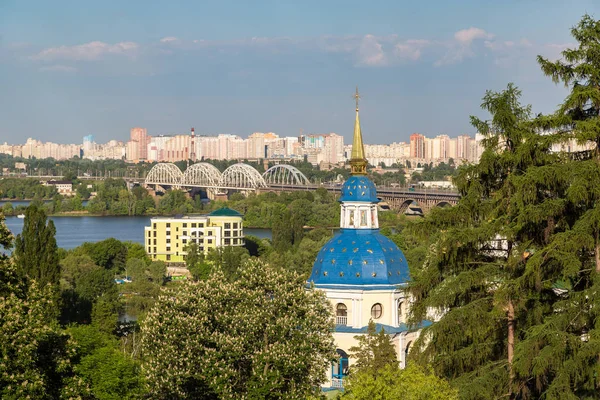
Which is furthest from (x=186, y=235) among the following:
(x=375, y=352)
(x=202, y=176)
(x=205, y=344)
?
(x=202, y=176)

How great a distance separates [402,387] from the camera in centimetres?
1077

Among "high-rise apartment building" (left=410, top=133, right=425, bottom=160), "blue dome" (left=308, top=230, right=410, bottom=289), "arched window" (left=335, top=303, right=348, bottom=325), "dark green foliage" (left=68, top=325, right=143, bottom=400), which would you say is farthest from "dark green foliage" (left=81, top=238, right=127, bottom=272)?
"high-rise apartment building" (left=410, top=133, right=425, bottom=160)

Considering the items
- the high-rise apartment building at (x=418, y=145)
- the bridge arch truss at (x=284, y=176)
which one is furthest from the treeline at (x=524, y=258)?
the high-rise apartment building at (x=418, y=145)

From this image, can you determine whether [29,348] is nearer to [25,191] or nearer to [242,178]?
[242,178]

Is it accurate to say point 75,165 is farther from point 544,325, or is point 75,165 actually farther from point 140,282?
point 544,325

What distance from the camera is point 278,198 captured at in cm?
8688

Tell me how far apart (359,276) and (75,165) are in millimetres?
150427

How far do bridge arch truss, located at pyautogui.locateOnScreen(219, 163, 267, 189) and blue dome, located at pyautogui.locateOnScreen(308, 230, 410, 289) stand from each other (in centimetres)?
8421

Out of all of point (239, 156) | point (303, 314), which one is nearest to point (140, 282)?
point (303, 314)

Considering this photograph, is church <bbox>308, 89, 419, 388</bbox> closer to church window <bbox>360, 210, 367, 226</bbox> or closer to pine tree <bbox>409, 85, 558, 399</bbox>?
church window <bbox>360, 210, 367, 226</bbox>

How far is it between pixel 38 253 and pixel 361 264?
917 centimetres

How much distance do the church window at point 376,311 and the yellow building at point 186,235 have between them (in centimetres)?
3204

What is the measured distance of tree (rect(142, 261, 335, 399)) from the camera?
13.7 metres

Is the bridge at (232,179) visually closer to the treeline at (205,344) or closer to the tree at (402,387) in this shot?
the treeline at (205,344)
